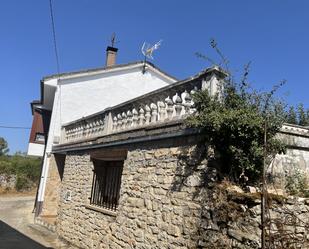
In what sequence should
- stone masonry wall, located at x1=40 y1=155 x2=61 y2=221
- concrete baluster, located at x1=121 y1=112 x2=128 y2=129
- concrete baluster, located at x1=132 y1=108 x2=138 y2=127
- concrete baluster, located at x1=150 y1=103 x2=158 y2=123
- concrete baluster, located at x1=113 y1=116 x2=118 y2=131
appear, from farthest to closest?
1. stone masonry wall, located at x1=40 y1=155 x2=61 y2=221
2. concrete baluster, located at x1=113 y1=116 x2=118 y2=131
3. concrete baluster, located at x1=121 y1=112 x2=128 y2=129
4. concrete baluster, located at x1=132 y1=108 x2=138 y2=127
5. concrete baluster, located at x1=150 y1=103 x2=158 y2=123

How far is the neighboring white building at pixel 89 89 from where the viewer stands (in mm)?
13289

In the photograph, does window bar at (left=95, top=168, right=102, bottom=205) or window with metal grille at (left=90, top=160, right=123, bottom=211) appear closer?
window with metal grille at (left=90, top=160, right=123, bottom=211)

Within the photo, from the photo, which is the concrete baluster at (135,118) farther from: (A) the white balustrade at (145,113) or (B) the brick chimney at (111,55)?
(B) the brick chimney at (111,55)

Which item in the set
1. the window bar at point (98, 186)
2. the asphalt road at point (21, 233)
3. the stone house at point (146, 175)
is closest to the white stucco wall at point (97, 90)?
the stone house at point (146, 175)

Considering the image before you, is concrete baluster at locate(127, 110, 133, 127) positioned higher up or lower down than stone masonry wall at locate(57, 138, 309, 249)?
higher up

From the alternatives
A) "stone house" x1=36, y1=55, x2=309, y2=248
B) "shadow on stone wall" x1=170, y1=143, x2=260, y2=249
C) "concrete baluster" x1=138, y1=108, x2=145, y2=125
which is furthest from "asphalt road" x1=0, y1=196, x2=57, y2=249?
"shadow on stone wall" x1=170, y1=143, x2=260, y2=249

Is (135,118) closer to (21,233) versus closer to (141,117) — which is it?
(141,117)

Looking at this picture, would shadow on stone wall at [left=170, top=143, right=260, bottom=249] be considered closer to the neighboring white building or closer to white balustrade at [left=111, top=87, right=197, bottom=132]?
white balustrade at [left=111, top=87, right=197, bottom=132]

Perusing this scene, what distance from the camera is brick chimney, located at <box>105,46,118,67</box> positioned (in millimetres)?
16156

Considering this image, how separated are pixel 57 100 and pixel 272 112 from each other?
401 inches

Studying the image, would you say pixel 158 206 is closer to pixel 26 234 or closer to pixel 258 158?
pixel 258 158

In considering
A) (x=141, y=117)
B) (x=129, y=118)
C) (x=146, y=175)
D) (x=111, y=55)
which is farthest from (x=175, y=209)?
(x=111, y=55)

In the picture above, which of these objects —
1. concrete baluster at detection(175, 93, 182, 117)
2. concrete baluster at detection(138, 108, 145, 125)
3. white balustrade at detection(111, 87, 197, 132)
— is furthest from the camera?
concrete baluster at detection(138, 108, 145, 125)

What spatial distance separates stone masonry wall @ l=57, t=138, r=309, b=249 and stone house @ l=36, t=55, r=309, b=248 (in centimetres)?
2
